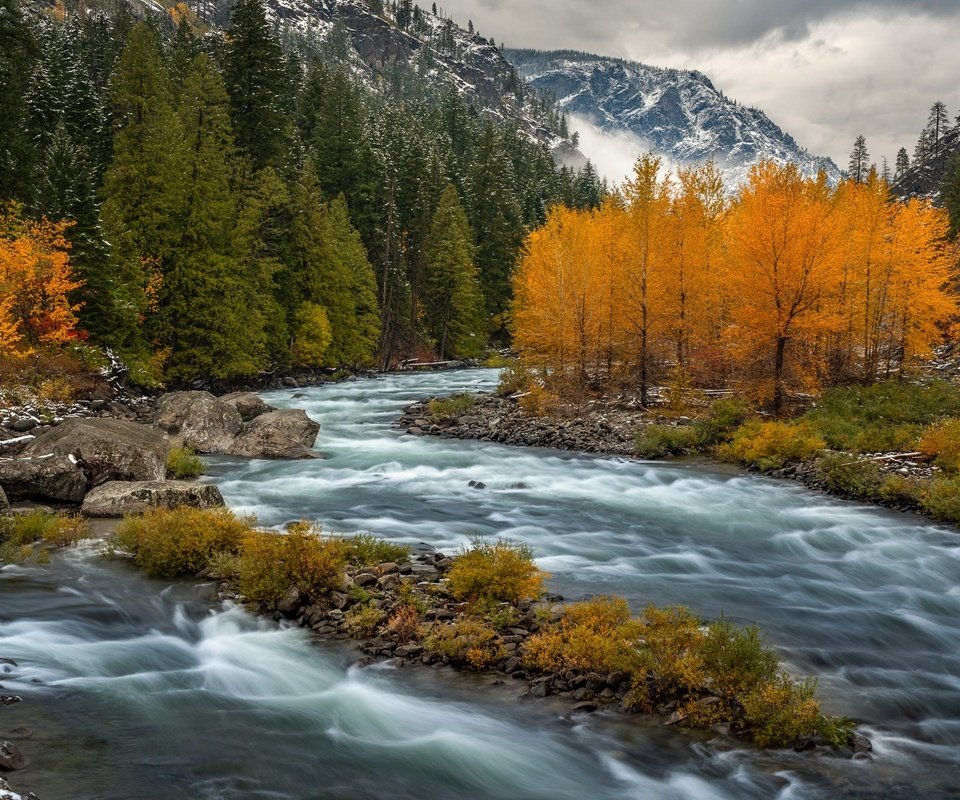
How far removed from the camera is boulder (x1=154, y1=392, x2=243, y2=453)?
21.7 metres

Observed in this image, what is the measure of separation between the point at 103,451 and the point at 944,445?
20410mm

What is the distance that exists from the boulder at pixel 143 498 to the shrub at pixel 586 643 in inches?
310

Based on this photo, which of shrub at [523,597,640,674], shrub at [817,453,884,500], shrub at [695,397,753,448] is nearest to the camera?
shrub at [523,597,640,674]

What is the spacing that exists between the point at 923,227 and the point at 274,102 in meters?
35.9

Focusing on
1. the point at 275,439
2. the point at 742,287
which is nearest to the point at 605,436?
the point at 742,287

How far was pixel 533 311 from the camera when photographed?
32.1 metres

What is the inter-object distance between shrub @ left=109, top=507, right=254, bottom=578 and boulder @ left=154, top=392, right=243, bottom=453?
1027 centimetres

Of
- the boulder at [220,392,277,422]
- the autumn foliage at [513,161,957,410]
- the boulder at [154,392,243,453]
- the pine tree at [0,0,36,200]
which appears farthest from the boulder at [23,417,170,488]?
the autumn foliage at [513,161,957,410]

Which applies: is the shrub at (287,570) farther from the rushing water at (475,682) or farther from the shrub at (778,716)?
the shrub at (778,716)

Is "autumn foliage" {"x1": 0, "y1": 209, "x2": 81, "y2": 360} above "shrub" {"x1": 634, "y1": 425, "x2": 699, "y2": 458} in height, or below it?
above

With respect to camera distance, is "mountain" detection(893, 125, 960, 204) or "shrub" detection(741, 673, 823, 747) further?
"mountain" detection(893, 125, 960, 204)

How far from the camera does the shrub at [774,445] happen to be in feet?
67.6

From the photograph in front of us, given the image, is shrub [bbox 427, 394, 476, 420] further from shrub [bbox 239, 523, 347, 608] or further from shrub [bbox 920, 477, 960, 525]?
shrub [bbox 239, 523, 347, 608]

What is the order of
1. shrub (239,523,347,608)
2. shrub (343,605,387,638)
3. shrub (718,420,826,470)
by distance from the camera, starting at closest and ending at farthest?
shrub (343,605,387,638)
shrub (239,523,347,608)
shrub (718,420,826,470)
